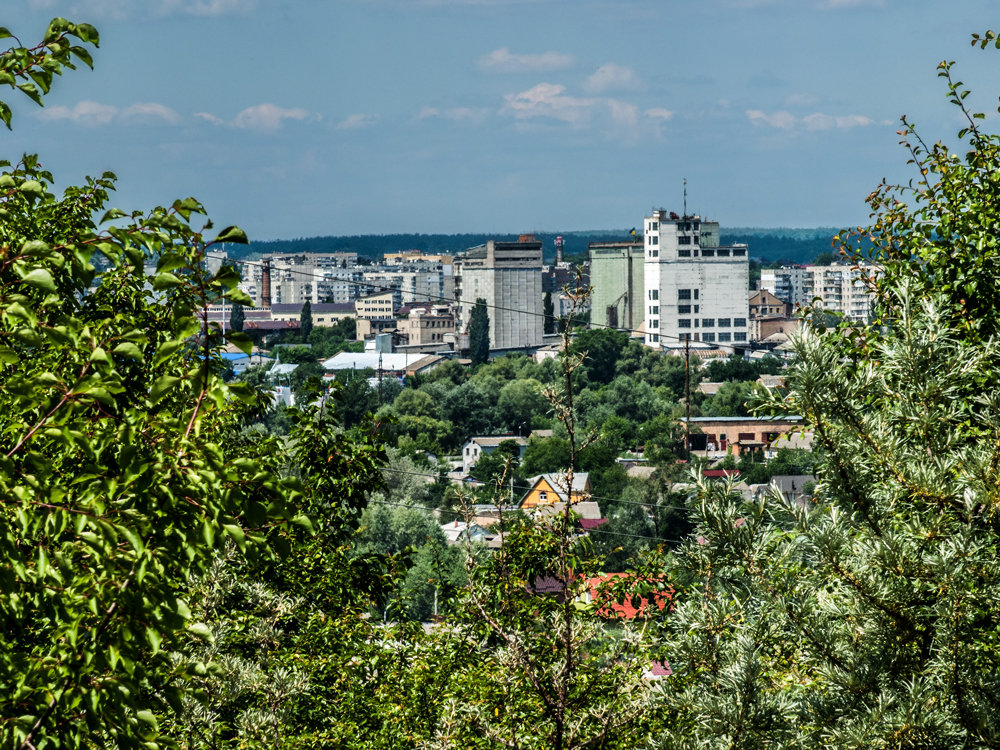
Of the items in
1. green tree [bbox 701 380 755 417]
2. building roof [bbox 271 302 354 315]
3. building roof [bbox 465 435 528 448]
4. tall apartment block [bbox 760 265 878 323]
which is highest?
tall apartment block [bbox 760 265 878 323]

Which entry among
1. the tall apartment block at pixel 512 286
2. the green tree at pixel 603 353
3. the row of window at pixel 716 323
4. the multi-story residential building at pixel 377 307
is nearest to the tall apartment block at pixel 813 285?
the row of window at pixel 716 323

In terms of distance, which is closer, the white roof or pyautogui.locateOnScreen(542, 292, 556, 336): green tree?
the white roof

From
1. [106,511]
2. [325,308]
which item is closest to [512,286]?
[325,308]

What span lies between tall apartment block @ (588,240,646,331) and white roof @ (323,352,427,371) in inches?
843

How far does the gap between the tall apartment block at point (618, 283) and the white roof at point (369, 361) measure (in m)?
21.4

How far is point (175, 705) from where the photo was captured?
7.64ft

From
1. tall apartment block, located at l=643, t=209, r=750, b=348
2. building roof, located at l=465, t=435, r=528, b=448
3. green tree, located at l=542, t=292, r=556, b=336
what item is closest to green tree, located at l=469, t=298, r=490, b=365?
tall apartment block, located at l=643, t=209, r=750, b=348

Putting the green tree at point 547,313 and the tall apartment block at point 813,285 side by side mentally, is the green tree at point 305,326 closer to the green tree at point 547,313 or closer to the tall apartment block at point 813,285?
the green tree at point 547,313

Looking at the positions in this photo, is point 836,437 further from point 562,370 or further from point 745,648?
point 562,370

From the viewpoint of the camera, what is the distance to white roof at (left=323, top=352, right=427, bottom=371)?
84312mm

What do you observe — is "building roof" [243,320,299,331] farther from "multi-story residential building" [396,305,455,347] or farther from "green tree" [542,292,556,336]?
"green tree" [542,292,556,336]

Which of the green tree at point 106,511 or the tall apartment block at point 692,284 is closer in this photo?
the green tree at point 106,511

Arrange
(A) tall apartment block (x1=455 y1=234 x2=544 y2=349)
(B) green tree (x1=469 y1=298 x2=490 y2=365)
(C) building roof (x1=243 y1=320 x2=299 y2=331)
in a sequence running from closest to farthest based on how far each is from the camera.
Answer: (B) green tree (x1=469 y1=298 x2=490 y2=365) → (A) tall apartment block (x1=455 y1=234 x2=544 y2=349) → (C) building roof (x1=243 y1=320 x2=299 y2=331)

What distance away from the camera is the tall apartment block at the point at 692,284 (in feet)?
291
